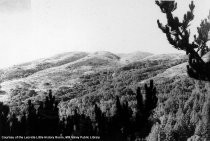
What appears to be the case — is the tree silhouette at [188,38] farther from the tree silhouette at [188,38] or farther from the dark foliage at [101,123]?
the dark foliage at [101,123]

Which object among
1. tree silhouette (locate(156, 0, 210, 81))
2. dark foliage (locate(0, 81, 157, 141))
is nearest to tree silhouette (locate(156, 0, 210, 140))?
tree silhouette (locate(156, 0, 210, 81))

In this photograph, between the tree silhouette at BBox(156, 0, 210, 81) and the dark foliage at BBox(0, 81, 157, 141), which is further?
the dark foliage at BBox(0, 81, 157, 141)

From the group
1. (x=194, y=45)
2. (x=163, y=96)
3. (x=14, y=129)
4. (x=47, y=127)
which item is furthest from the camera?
(x=163, y=96)

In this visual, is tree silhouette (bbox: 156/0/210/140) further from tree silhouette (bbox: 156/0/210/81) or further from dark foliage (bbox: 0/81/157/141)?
dark foliage (bbox: 0/81/157/141)

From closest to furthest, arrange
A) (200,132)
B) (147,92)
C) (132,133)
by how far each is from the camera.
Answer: (147,92)
(132,133)
(200,132)

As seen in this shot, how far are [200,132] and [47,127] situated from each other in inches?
3170

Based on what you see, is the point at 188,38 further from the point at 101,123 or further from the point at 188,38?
the point at 101,123

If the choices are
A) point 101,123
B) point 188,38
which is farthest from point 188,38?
point 101,123

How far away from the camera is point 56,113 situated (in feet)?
101

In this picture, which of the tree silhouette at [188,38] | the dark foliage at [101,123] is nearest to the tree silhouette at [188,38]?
the tree silhouette at [188,38]

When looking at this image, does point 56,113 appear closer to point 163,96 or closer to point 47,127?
point 47,127

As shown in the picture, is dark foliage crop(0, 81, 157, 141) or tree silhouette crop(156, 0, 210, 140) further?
dark foliage crop(0, 81, 157, 141)

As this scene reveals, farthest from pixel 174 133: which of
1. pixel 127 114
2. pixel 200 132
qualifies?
pixel 127 114

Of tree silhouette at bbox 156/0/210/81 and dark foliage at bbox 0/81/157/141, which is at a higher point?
tree silhouette at bbox 156/0/210/81
